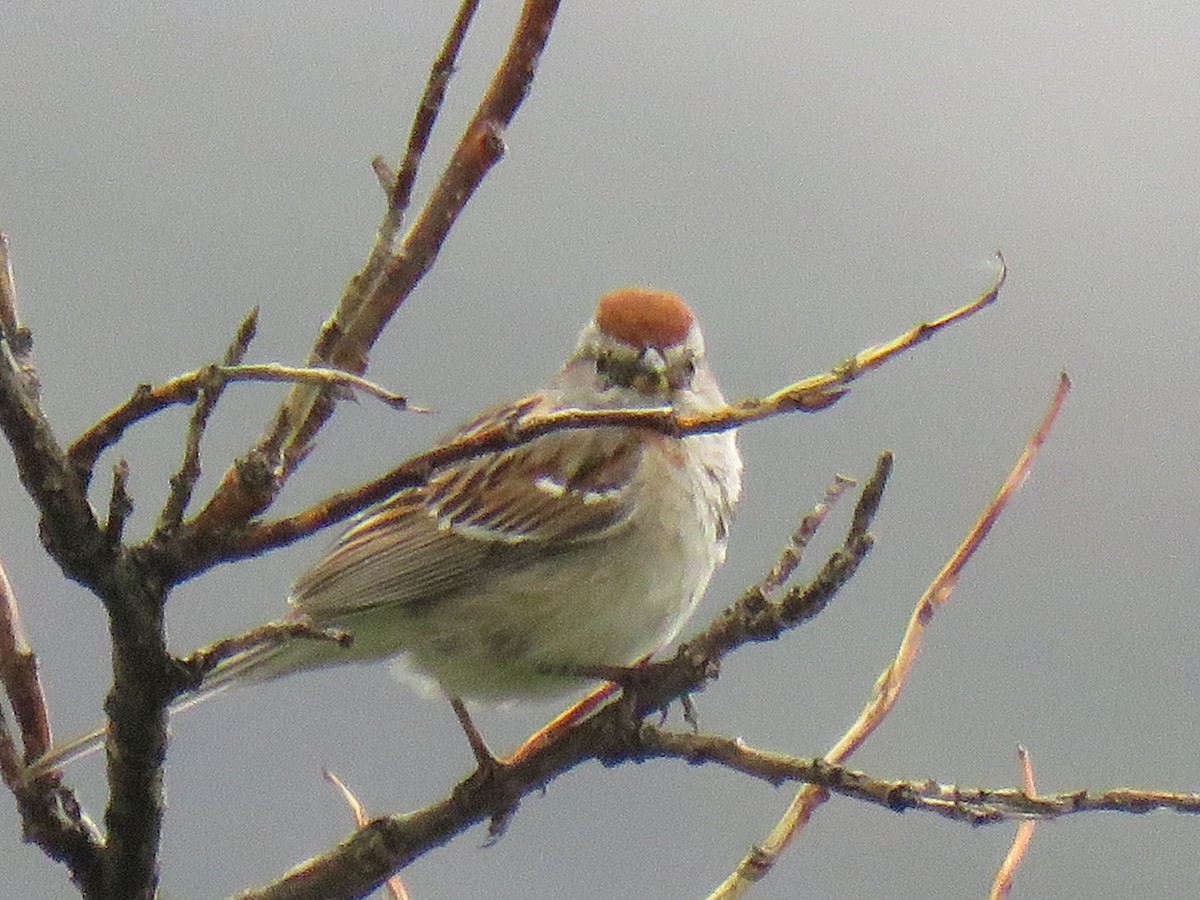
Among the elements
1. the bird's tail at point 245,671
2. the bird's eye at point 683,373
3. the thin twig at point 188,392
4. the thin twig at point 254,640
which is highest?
the bird's eye at point 683,373

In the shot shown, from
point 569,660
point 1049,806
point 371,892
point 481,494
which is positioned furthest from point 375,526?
point 1049,806

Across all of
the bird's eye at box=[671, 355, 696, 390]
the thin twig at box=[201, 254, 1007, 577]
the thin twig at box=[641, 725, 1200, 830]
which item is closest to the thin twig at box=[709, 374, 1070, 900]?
the thin twig at box=[641, 725, 1200, 830]

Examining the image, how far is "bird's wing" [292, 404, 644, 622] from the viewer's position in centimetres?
282

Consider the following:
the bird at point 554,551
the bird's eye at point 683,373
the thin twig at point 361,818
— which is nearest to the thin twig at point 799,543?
the thin twig at point 361,818

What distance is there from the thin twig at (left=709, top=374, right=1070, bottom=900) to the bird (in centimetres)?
105

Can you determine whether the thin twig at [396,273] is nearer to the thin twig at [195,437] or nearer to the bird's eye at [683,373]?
the thin twig at [195,437]

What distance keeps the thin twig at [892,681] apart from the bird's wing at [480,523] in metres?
1.26

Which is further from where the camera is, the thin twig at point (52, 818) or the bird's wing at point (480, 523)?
the bird's wing at point (480, 523)

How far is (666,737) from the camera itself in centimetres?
157

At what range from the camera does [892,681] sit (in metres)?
1.59

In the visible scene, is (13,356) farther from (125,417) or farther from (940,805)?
(940,805)

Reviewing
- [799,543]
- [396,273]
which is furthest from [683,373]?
[396,273]

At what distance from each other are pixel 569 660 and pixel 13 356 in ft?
5.73

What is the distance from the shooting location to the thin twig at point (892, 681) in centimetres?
152
